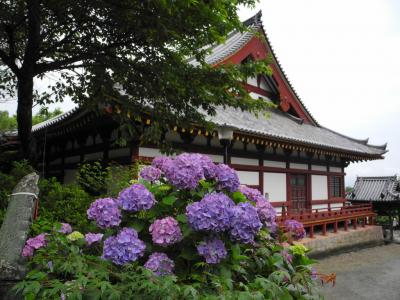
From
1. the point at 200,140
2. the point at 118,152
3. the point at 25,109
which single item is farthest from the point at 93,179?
the point at 200,140

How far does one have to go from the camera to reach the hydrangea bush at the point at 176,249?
192 centimetres

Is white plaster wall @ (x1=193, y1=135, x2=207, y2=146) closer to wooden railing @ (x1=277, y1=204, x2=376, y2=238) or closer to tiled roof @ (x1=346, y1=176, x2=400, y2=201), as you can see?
wooden railing @ (x1=277, y1=204, x2=376, y2=238)

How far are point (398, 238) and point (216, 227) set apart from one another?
1929 cm

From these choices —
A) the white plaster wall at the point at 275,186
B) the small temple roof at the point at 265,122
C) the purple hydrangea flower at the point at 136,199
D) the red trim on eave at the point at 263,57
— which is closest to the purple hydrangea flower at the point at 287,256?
the purple hydrangea flower at the point at 136,199

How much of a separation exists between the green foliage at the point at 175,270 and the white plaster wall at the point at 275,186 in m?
10.3

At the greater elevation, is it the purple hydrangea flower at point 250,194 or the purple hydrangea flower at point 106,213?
the purple hydrangea flower at point 250,194

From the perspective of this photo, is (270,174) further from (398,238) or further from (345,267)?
(398,238)

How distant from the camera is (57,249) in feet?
7.62

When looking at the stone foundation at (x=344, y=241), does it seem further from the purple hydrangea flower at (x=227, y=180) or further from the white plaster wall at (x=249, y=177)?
the purple hydrangea flower at (x=227, y=180)

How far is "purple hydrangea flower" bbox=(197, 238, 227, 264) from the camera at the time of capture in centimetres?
202

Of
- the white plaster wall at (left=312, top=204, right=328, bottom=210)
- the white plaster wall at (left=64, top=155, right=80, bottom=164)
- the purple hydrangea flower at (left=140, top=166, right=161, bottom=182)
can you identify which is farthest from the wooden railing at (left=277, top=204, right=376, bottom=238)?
the purple hydrangea flower at (left=140, top=166, right=161, bottom=182)

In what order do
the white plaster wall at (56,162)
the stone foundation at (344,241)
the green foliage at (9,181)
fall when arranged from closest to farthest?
the green foliage at (9,181) < the stone foundation at (344,241) < the white plaster wall at (56,162)

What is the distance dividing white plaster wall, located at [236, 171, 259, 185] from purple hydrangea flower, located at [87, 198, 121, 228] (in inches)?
375

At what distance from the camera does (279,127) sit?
544 inches
